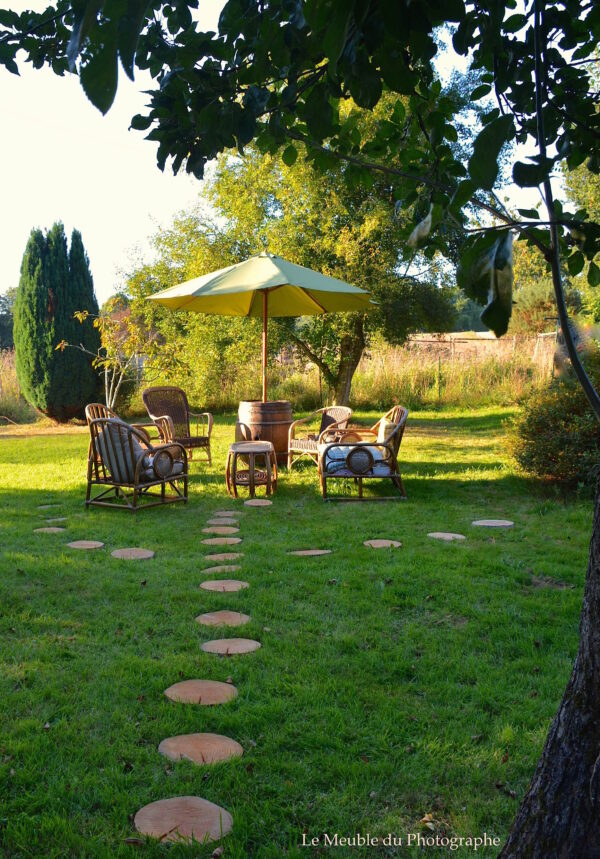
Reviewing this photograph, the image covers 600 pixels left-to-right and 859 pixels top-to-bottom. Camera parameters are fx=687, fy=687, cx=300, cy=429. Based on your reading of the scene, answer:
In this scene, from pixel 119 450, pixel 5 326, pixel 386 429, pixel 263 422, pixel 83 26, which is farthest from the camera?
pixel 5 326

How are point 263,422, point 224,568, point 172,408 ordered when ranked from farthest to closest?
1. point 172,408
2. point 263,422
3. point 224,568

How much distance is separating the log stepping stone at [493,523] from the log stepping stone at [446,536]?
403mm

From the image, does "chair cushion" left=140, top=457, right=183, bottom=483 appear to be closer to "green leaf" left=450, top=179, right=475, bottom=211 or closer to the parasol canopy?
the parasol canopy

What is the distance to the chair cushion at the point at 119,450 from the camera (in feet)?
20.3

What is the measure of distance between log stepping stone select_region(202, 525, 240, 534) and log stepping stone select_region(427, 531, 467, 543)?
156 cm

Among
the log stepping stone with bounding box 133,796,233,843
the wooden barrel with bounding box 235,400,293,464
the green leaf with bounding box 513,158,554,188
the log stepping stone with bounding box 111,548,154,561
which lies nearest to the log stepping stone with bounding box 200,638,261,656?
the log stepping stone with bounding box 133,796,233,843

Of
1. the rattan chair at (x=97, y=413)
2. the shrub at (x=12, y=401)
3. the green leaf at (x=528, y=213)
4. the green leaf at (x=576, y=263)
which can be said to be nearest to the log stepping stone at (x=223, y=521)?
Result: the rattan chair at (x=97, y=413)

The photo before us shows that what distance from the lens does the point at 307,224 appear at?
11500 millimetres

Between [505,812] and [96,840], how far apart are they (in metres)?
1.18

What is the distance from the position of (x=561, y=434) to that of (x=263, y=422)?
11.0 feet

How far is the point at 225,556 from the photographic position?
4.76m

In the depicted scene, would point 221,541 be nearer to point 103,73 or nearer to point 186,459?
point 186,459

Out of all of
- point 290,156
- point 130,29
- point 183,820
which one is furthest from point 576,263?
point 183,820

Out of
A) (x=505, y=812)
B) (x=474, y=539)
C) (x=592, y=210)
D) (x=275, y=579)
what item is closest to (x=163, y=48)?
(x=505, y=812)
